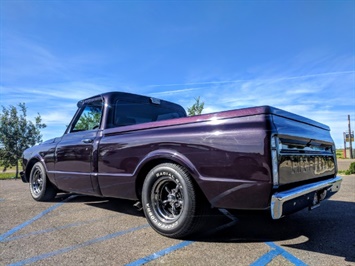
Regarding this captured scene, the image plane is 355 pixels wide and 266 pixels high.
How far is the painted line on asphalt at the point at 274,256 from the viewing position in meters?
2.47

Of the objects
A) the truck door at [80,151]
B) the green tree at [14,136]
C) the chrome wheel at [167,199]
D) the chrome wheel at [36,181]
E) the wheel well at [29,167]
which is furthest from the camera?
the green tree at [14,136]

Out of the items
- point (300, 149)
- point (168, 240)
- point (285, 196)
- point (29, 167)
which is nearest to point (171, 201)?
point (168, 240)

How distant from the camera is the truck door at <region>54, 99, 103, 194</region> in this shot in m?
4.32

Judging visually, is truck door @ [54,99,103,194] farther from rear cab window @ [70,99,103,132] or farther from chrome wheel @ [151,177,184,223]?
chrome wheel @ [151,177,184,223]

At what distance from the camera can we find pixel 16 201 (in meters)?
5.74

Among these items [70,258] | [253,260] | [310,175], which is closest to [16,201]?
[70,258]

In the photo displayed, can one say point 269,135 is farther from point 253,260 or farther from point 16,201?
point 16,201

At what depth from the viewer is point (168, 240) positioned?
3.09m

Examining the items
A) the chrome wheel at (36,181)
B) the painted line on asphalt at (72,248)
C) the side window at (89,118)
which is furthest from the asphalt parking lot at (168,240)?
the side window at (89,118)

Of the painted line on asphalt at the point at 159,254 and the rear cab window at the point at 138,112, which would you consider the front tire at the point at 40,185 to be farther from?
the painted line on asphalt at the point at 159,254

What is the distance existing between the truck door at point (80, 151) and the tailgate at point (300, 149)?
9.01 feet

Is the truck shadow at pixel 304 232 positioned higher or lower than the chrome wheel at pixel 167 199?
lower

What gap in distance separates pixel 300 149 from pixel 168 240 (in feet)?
5.67

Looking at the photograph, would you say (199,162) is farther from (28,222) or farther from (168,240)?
(28,222)
